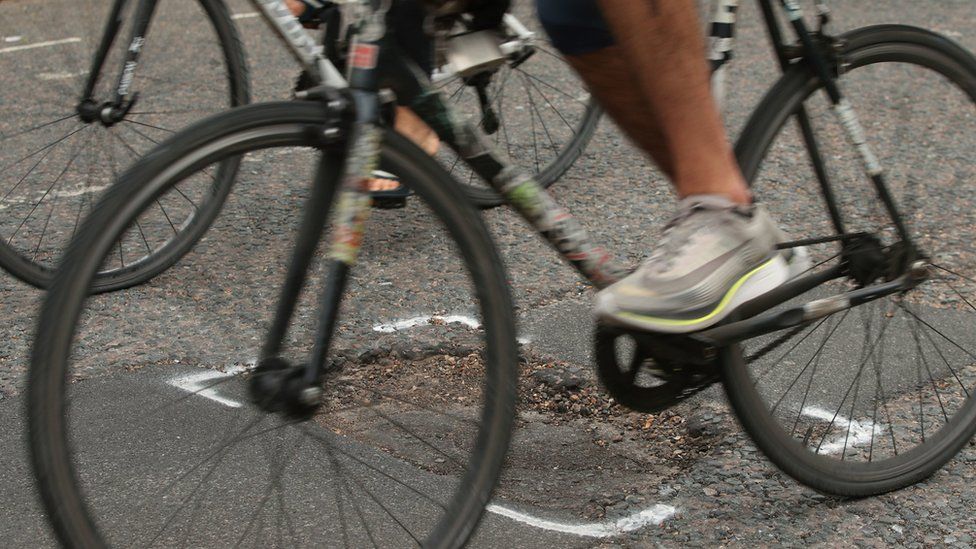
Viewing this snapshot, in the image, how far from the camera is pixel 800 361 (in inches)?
123

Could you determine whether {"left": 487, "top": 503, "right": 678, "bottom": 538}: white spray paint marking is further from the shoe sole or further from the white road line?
the shoe sole

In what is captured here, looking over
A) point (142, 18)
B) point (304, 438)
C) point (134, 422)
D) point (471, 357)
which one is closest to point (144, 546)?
point (304, 438)

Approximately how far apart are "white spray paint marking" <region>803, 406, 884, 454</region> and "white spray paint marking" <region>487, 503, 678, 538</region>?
0.43m

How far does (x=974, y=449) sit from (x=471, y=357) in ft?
3.84

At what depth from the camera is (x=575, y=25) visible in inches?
89.9

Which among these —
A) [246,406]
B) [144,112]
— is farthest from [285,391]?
[144,112]

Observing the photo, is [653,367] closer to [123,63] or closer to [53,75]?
[123,63]

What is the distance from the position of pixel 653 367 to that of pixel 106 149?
2.32 metres

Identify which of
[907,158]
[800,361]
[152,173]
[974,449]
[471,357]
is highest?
[152,173]

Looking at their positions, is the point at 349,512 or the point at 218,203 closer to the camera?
the point at 349,512

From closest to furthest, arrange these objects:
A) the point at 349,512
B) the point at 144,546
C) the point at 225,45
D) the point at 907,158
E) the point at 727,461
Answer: the point at 144,546 < the point at 349,512 < the point at 727,461 < the point at 907,158 < the point at 225,45

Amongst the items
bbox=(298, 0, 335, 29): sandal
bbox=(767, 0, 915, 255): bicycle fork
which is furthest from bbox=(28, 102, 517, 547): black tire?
bbox=(298, 0, 335, 29): sandal

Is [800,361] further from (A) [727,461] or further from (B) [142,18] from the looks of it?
(B) [142,18]

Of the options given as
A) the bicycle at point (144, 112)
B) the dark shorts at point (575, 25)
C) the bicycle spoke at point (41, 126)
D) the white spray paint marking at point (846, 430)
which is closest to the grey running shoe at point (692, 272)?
the dark shorts at point (575, 25)
